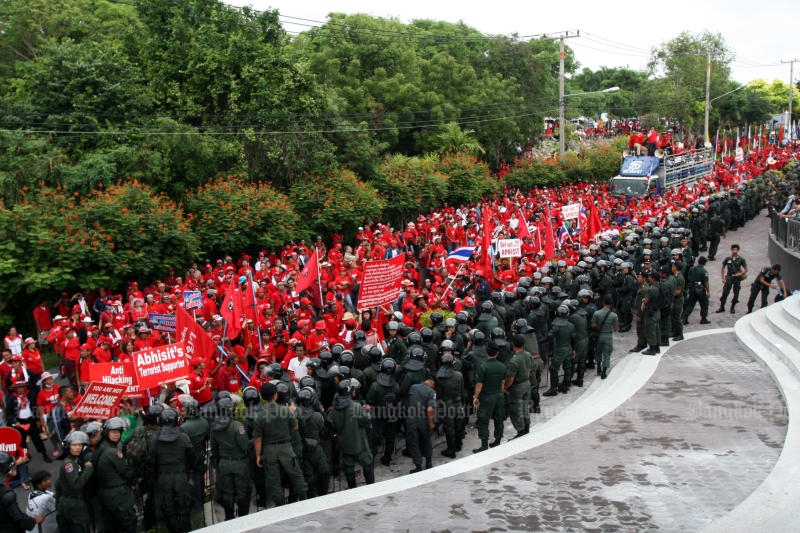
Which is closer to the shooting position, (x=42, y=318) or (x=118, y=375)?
(x=118, y=375)

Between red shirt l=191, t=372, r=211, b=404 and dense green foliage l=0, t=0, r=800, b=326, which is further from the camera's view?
dense green foliage l=0, t=0, r=800, b=326

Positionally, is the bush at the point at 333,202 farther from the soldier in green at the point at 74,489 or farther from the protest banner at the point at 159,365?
the soldier in green at the point at 74,489

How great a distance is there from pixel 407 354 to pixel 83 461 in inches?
170

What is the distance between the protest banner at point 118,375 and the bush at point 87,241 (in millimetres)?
6805

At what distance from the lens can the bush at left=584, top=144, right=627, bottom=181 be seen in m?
35.9

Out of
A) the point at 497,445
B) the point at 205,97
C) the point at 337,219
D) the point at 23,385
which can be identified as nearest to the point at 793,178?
the point at 337,219

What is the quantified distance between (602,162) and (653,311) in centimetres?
2500

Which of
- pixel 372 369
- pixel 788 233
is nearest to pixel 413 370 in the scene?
pixel 372 369

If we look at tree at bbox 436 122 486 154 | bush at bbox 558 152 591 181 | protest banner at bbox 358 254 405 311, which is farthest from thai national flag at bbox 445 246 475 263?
bush at bbox 558 152 591 181

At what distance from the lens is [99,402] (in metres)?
7.84

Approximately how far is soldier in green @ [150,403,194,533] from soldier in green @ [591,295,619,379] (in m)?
7.28

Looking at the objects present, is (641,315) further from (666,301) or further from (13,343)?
(13,343)

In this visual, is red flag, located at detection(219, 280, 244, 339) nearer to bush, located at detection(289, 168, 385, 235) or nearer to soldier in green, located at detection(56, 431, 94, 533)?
soldier in green, located at detection(56, 431, 94, 533)

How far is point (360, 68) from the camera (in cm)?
3303
